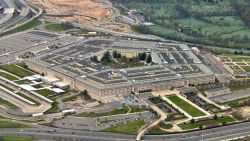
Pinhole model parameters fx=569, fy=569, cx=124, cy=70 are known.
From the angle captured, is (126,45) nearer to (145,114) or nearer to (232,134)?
(145,114)

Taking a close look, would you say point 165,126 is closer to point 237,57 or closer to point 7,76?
point 7,76

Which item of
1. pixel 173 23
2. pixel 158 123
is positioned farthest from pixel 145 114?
pixel 173 23

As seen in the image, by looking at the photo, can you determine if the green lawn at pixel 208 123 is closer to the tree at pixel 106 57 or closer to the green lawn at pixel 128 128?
the green lawn at pixel 128 128

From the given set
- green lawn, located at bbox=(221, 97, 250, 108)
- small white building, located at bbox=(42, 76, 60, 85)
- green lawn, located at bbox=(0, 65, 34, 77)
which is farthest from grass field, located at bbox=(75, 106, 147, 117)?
green lawn, located at bbox=(0, 65, 34, 77)

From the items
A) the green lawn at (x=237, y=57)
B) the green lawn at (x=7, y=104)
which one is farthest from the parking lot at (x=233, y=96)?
the green lawn at (x=7, y=104)

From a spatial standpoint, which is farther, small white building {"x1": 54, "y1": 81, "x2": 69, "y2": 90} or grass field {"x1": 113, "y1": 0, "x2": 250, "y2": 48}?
grass field {"x1": 113, "y1": 0, "x2": 250, "y2": 48}

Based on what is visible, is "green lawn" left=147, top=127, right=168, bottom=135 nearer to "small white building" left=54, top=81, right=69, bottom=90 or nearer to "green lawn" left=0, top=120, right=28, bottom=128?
"green lawn" left=0, top=120, right=28, bottom=128

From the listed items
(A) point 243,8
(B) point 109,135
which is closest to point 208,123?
(B) point 109,135
